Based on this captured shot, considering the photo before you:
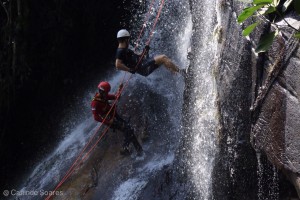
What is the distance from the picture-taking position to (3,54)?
25.1 ft

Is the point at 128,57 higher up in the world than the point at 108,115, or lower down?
higher up

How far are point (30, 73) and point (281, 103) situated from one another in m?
5.99

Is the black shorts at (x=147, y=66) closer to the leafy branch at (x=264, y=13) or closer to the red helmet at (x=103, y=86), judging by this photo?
the red helmet at (x=103, y=86)

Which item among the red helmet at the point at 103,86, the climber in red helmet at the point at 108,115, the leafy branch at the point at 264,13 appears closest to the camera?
the leafy branch at the point at 264,13

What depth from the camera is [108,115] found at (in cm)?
647

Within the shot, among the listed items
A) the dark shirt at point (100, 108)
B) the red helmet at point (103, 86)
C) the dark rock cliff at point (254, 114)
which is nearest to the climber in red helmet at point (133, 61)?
the red helmet at point (103, 86)

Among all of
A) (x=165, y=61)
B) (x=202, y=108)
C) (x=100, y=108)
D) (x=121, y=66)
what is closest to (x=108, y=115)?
(x=100, y=108)

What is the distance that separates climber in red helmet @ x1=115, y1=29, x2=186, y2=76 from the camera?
19.8 ft

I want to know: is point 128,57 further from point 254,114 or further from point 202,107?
point 254,114

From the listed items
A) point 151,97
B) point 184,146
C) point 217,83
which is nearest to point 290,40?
point 217,83

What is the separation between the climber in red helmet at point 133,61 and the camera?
6023 mm

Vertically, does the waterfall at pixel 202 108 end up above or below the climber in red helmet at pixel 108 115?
above

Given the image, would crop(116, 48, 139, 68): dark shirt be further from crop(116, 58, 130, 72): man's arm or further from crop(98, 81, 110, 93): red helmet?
crop(98, 81, 110, 93): red helmet

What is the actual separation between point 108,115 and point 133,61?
1003 millimetres
